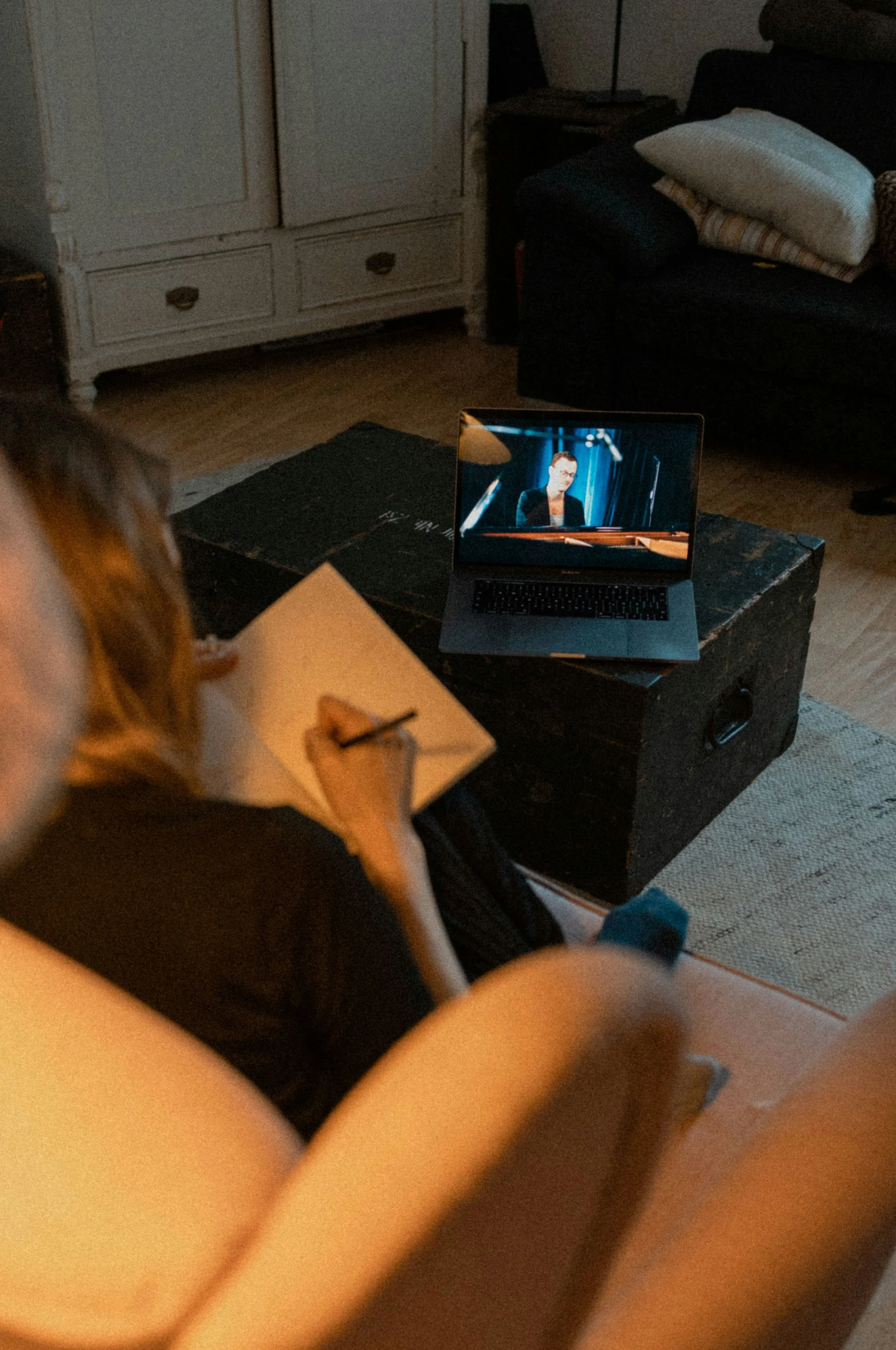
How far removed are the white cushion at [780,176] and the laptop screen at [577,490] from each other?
157cm

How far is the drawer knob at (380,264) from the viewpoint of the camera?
3.80 metres

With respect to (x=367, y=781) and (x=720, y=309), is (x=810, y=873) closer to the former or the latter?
(x=367, y=781)

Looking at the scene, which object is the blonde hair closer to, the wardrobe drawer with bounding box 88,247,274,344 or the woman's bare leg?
the woman's bare leg

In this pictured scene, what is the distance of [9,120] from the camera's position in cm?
329

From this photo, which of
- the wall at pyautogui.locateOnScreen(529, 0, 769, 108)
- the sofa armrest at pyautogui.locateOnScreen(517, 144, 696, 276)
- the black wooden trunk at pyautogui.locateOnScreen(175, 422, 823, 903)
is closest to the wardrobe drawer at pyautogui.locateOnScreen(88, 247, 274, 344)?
the sofa armrest at pyautogui.locateOnScreen(517, 144, 696, 276)

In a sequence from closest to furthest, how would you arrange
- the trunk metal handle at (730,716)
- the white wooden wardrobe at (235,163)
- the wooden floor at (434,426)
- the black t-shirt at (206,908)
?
the black t-shirt at (206,908) < the trunk metal handle at (730,716) < the wooden floor at (434,426) < the white wooden wardrobe at (235,163)

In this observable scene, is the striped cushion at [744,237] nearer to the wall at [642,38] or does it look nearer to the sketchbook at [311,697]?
the wall at [642,38]

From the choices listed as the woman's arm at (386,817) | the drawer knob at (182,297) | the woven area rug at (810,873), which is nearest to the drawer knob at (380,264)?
the drawer knob at (182,297)

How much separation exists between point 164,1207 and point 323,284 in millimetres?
3679

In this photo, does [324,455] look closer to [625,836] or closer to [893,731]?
[625,836]

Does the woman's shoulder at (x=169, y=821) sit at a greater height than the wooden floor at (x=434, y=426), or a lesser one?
greater

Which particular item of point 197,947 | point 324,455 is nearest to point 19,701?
point 197,947

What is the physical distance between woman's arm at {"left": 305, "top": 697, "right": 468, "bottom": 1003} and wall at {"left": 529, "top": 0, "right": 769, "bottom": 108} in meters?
3.53

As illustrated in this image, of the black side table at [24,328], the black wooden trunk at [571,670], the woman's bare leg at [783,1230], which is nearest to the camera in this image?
the woman's bare leg at [783,1230]
